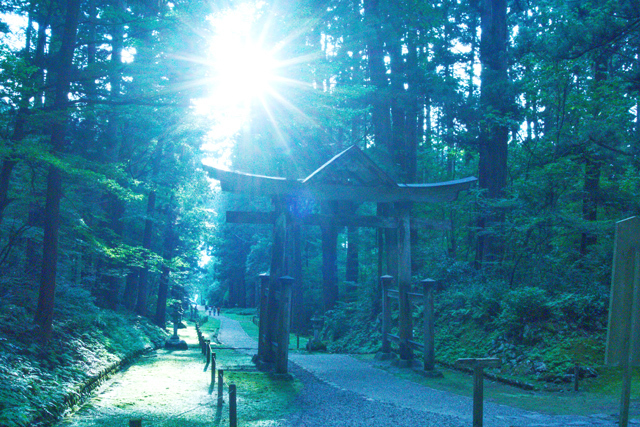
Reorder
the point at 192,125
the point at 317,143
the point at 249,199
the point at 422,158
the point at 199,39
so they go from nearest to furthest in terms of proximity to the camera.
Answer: the point at 192,125, the point at 199,39, the point at 317,143, the point at 422,158, the point at 249,199

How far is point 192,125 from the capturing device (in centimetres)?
1341

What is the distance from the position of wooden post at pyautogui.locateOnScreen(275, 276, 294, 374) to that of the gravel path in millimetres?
615

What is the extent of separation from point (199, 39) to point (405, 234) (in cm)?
852

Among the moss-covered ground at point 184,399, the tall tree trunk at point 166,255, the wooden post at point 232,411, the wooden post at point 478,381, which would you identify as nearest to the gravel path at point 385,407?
the moss-covered ground at point 184,399

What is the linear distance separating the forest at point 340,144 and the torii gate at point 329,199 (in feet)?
4.75

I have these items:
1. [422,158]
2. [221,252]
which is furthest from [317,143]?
[221,252]

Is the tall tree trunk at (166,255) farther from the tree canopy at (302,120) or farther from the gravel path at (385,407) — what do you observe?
the gravel path at (385,407)

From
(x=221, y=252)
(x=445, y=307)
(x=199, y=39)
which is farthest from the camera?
(x=221, y=252)

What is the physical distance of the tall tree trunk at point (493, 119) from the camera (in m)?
15.3

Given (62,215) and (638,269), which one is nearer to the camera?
(638,269)

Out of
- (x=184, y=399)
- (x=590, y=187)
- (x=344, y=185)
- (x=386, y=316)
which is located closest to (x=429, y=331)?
(x=386, y=316)

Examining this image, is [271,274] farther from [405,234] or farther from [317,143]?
[317,143]

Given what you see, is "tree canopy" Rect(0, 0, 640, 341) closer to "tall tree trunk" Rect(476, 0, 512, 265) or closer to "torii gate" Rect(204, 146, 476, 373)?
"tall tree trunk" Rect(476, 0, 512, 265)

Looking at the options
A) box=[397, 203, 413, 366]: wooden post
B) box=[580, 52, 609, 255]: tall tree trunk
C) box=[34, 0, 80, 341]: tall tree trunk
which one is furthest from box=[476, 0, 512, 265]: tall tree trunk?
box=[34, 0, 80, 341]: tall tree trunk
